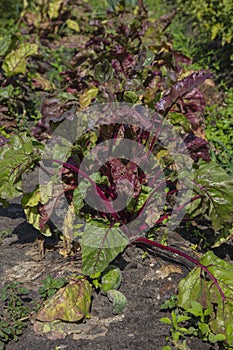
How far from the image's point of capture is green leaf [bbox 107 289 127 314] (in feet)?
8.77

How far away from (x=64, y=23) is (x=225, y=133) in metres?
2.99

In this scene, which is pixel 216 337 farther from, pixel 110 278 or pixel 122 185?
pixel 122 185

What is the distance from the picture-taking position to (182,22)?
23.2ft

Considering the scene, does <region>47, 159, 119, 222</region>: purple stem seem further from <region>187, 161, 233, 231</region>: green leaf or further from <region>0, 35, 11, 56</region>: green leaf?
<region>0, 35, 11, 56</region>: green leaf

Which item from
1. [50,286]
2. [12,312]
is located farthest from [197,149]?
[12,312]

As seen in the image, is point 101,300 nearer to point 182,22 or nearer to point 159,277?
point 159,277

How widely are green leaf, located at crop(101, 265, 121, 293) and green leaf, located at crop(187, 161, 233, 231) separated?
1.87 feet

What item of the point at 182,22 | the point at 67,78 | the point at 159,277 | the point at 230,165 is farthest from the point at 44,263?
the point at 182,22

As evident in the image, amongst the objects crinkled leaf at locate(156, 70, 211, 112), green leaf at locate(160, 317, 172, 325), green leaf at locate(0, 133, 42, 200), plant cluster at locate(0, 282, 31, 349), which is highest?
crinkled leaf at locate(156, 70, 211, 112)

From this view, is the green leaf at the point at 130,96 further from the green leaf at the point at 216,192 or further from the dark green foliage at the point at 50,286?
the dark green foliage at the point at 50,286

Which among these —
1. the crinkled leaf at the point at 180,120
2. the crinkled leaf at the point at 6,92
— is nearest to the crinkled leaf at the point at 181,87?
the crinkled leaf at the point at 180,120

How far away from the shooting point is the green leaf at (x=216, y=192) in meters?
2.80

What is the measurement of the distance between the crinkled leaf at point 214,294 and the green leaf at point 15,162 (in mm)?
1000

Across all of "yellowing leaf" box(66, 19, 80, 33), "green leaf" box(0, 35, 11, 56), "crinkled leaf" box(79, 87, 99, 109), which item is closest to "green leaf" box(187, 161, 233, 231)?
"crinkled leaf" box(79, 87, 99, 109)
